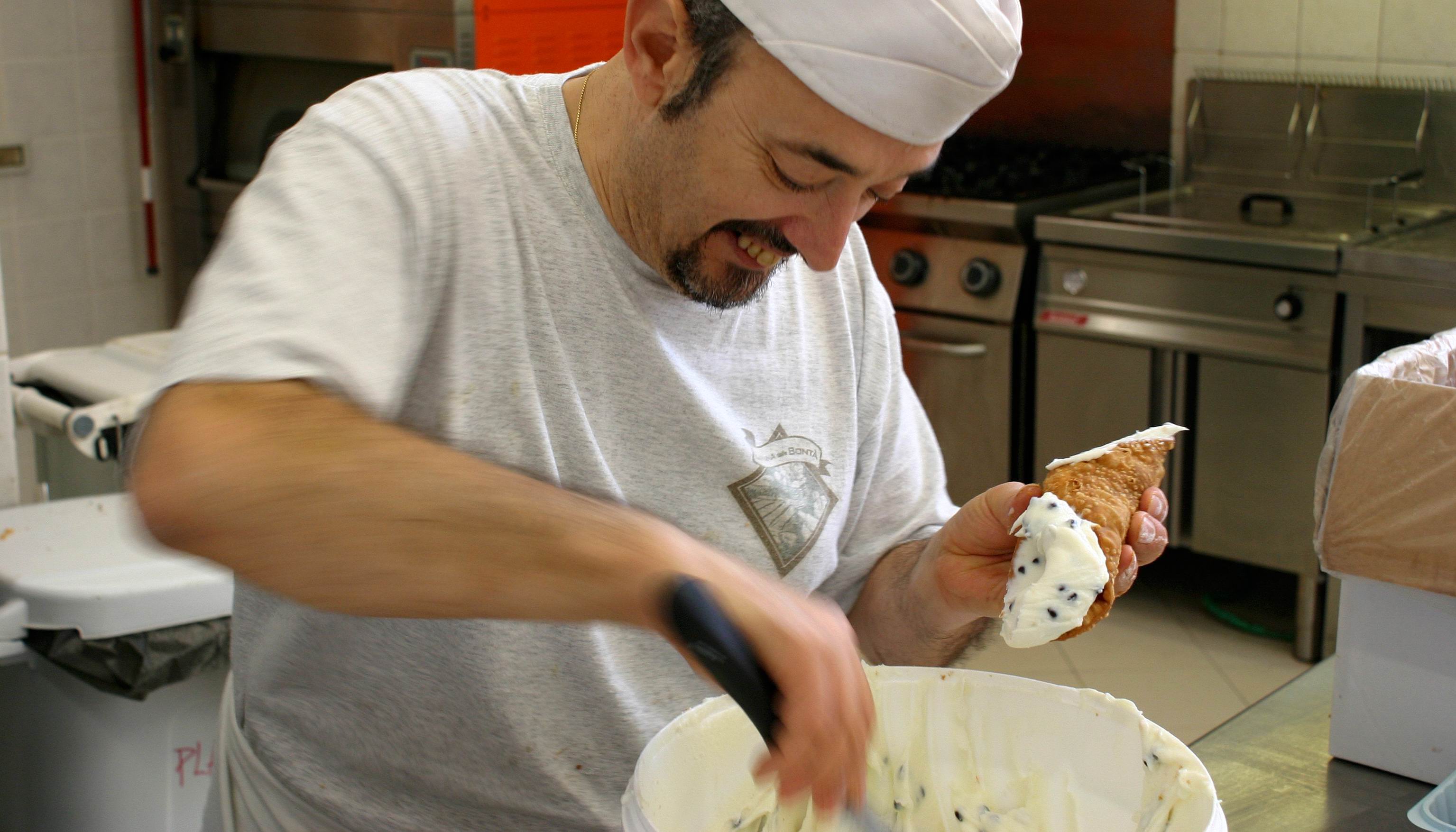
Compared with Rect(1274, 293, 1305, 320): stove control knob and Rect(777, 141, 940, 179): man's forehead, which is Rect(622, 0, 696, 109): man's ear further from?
Rect(1274, 293, 1305, 320): stove control knob

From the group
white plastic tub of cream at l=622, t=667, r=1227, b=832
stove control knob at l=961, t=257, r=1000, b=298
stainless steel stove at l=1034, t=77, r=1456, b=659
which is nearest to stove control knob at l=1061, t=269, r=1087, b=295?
stainless steel stove at l=1034, t=77, r=1456, b=659

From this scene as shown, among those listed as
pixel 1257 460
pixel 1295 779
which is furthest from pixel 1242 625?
pixel 1295 779

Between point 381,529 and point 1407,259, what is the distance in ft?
9.07

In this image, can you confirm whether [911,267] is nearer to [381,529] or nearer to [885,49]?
[885,49]

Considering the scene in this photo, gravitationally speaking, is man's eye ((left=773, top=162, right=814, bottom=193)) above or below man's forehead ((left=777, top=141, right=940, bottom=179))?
below

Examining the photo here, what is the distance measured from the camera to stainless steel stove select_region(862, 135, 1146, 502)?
356 centimetres

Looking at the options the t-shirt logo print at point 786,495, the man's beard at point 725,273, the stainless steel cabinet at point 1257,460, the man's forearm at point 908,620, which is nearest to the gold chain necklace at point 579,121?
the man's beard at point 725,273

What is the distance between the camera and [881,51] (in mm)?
963

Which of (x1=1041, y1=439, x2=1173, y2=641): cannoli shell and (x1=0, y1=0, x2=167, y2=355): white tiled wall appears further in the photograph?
(x1=0, y1=0, x2=167, y2=355): white tiled wall

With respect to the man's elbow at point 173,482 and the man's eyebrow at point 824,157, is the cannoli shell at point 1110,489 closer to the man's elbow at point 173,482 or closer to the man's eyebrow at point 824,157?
the man's eyebrow at point 824,157

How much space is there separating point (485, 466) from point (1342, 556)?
82 cm

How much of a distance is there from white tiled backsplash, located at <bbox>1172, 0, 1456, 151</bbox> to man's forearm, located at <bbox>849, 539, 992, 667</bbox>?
2.79 meters

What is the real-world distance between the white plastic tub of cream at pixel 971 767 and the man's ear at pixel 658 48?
481 millimetres

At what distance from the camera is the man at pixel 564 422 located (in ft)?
2.64
